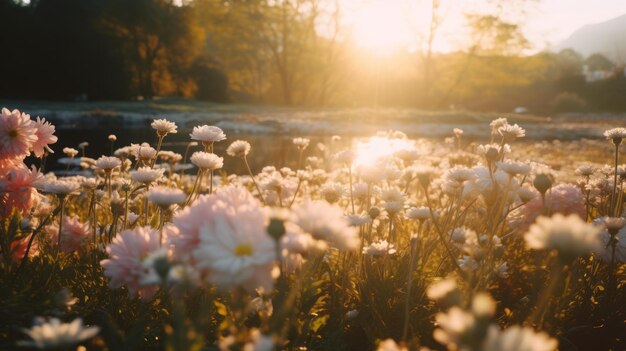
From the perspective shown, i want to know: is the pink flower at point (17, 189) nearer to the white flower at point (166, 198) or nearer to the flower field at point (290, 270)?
the flower field at point (290, 270)

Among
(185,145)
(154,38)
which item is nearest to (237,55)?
(154,38)

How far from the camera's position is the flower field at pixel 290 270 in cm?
81

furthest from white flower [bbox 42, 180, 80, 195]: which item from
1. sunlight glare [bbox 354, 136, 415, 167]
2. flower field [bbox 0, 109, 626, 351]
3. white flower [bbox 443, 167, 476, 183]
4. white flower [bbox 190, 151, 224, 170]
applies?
white flower [bbox 443, 167, 476, 183]

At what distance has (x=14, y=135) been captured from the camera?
1.84 m

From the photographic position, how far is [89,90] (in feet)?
80.3

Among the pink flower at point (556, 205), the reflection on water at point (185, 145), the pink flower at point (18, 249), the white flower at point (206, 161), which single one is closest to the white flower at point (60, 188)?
the pink flower at point (18, 249)

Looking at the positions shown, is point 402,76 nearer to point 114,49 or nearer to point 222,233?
point 114,49

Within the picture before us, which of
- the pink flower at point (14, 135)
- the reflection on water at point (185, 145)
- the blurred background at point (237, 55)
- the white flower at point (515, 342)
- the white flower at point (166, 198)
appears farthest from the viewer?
the blurred background at point (237, 55)

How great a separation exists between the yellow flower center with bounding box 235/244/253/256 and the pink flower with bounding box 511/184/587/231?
2002mm

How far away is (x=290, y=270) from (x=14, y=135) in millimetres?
Result: 1235

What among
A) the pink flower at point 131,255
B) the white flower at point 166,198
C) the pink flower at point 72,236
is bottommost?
the pink flower at point 72,236

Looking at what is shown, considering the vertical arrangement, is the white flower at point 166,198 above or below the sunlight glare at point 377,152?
above

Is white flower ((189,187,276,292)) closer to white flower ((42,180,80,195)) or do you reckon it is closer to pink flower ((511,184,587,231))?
white flower ((42,180,80,195))

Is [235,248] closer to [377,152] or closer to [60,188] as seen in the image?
[60,188]
